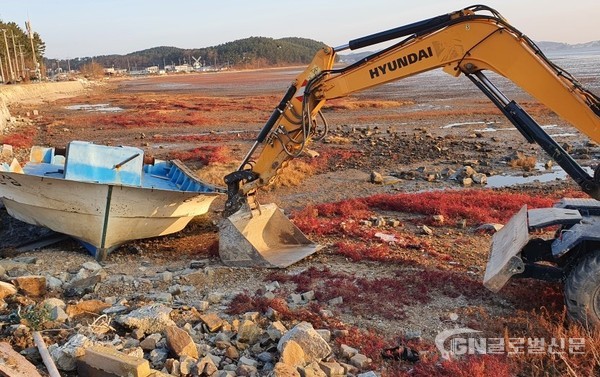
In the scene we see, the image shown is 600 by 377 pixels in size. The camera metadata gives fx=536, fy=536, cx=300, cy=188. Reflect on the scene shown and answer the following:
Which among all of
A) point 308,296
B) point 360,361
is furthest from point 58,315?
point 360,361

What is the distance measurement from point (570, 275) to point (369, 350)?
2383 mm

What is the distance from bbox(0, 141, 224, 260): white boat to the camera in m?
8.52

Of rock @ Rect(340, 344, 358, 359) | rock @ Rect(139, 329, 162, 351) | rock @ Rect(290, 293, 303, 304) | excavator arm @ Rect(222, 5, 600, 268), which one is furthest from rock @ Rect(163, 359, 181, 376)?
excavator arm @ Rect(222, 5, 600, 268)

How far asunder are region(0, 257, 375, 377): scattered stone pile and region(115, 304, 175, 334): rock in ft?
0.03

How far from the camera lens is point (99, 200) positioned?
8562 mm

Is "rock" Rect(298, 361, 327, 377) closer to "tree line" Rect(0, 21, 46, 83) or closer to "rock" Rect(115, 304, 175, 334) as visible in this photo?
"rock" Rect(115, 304, 175, 334)

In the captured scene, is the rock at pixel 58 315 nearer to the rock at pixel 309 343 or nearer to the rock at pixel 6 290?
the rock at pixel 6 290

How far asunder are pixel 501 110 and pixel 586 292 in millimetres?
2416

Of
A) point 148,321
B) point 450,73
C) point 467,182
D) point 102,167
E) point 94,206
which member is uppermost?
point 450,73

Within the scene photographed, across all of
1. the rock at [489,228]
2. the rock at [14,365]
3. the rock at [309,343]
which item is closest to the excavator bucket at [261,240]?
the rock at [309,343]

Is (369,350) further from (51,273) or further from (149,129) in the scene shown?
(149,129)

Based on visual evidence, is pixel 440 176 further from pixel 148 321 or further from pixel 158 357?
pixel 158 357

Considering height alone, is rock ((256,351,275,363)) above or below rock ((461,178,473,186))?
above

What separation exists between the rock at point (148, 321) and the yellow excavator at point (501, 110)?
2.44m
